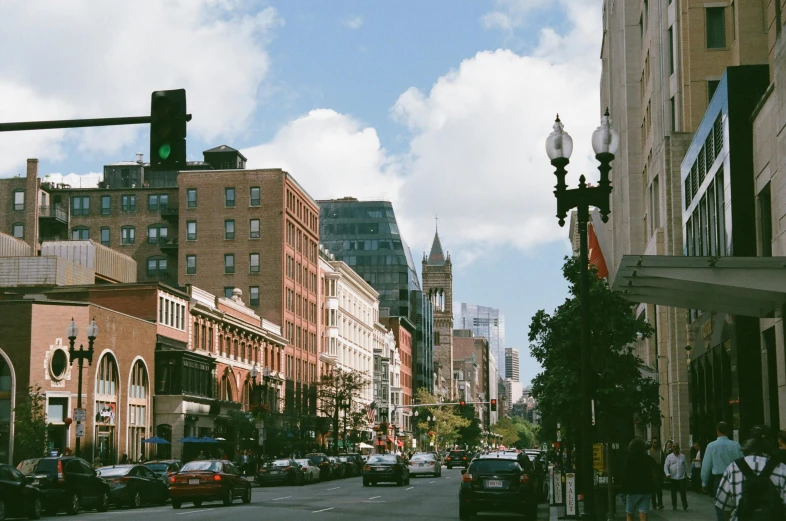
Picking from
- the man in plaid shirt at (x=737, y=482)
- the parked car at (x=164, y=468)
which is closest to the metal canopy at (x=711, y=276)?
the man in plaid shirt at (x=737, y=482)

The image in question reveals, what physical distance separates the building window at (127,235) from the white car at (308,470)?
159ft

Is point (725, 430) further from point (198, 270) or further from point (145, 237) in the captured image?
point (145, 237)

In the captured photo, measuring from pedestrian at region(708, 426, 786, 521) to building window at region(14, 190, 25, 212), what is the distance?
96605mm

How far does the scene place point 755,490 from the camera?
11281 millimetres

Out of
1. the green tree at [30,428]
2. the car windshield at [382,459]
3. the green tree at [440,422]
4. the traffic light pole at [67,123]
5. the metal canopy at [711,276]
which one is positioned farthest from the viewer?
the green tree at [440,422]

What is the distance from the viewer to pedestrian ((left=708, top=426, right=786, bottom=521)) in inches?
442

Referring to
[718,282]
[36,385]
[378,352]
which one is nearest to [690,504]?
[718,282]

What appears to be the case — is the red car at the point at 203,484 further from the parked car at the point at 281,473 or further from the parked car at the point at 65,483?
the parked car at the point at 281,473

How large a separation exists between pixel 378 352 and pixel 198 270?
150ft

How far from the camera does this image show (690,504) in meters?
32.5

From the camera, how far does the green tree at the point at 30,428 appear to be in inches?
1889

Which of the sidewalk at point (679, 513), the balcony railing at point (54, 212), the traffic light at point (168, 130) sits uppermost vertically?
the balcony railing at point (54, 212)

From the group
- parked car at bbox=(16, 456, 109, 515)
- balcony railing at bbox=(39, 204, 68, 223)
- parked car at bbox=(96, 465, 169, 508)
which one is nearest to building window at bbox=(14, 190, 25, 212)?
balcony railing at bbox=(39, 204, 68, 223)

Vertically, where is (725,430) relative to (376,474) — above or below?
above
